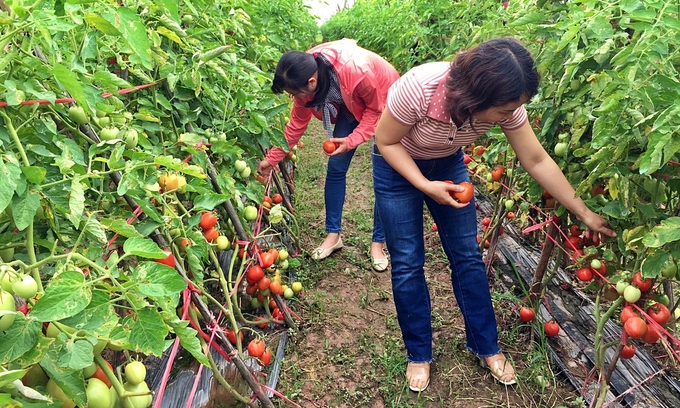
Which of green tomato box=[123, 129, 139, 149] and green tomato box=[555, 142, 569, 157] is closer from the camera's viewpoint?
green tomato box=[123, 129, 139, 149]

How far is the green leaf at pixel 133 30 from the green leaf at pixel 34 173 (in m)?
0.29

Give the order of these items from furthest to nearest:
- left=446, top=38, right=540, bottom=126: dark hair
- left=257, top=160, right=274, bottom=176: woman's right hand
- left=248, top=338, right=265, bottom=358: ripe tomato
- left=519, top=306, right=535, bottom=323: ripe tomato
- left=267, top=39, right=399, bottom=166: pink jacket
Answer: left=257, top=160, right=274, bottom=176: woman's right hand < left=267, top=39, right=399, bottom=166: pink jacket < left=519, top=306, right=535, bottom=323: ripe tomato < left=248, top=338, right=265, bottom=358: ripe tomato < left=446, top=38, right=540, bottom=126: dark hair

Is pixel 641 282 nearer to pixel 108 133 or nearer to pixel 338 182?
pixel 108 133

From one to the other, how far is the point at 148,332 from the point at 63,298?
14cm

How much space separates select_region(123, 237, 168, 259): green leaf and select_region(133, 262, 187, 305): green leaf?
15mm

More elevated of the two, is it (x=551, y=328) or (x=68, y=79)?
(x=68, y=79)

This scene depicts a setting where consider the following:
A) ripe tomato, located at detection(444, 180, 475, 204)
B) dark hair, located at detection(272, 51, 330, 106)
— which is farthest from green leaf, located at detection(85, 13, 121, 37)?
dark hair, located at detection(272, 51, 330, 106)

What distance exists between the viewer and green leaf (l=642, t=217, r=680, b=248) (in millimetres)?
1071

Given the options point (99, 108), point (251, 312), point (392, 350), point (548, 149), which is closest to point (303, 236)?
point (251, 312)

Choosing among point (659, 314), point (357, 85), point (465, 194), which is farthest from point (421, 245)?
point (357, 85)

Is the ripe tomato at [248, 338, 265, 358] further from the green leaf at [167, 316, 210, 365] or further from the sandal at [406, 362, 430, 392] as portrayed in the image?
the green leaf at [167, 316, 210, 365]

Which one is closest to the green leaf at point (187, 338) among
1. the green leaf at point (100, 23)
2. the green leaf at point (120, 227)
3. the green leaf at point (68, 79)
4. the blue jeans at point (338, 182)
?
the green leaf at point (120, 227)

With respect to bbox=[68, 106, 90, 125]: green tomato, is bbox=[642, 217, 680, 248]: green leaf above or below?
below

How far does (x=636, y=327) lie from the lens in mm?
1267
